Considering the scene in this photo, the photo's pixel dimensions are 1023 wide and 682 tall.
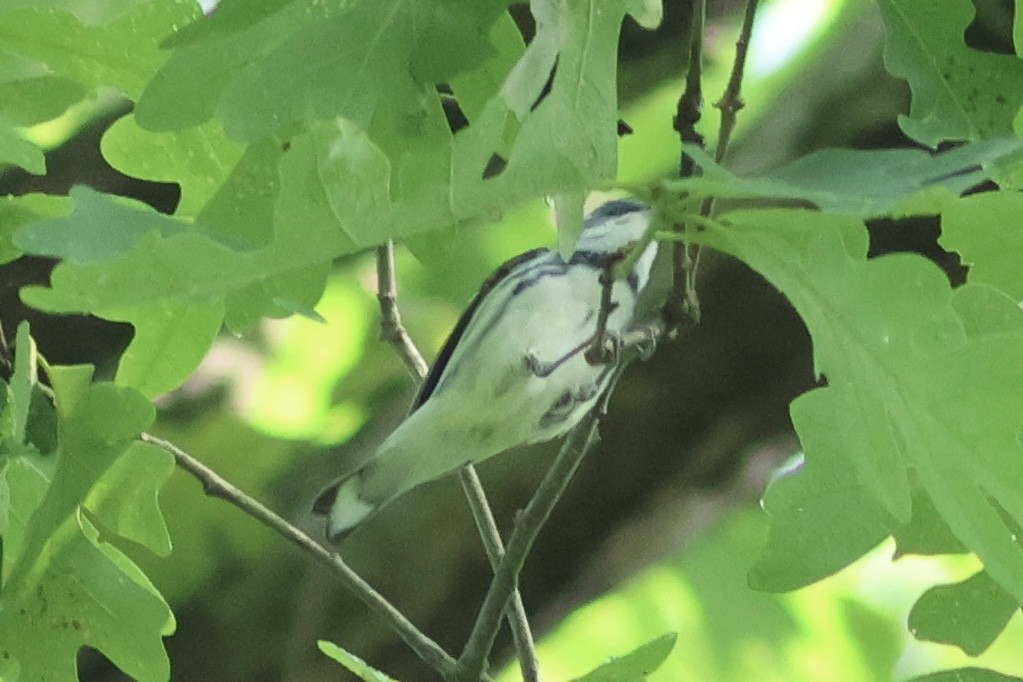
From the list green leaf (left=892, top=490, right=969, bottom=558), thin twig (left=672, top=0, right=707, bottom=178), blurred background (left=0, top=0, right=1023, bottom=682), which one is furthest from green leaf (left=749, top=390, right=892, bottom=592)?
blurred background (left=0, top=0, right=1023, bottom=682)

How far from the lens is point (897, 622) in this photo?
125 cm

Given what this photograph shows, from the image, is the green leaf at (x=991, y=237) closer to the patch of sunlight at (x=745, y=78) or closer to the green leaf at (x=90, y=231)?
the green leaf at (x=90, y=231)

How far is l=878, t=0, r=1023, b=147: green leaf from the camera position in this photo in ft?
1.50

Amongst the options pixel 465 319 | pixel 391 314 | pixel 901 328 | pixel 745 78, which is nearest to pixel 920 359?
pixel 901 328

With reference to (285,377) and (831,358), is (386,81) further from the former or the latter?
(285,377)

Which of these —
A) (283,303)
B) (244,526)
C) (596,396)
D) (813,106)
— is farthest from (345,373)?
(283,303)

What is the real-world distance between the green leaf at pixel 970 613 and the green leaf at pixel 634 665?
0.48ft

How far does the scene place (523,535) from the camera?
0.51m

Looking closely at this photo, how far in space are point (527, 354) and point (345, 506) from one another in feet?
0.49

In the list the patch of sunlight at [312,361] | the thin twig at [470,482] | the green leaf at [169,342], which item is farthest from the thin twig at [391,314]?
the patch of sunlight at [312,361]

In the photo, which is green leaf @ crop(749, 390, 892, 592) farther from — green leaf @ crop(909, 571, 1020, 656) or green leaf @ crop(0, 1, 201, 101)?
green leaf @ crop(0, 1, 201, 101)

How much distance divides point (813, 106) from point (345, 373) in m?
0.45

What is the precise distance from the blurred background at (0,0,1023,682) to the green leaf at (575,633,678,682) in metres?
0.43

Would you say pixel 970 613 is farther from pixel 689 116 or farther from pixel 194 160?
pixel 194 160
